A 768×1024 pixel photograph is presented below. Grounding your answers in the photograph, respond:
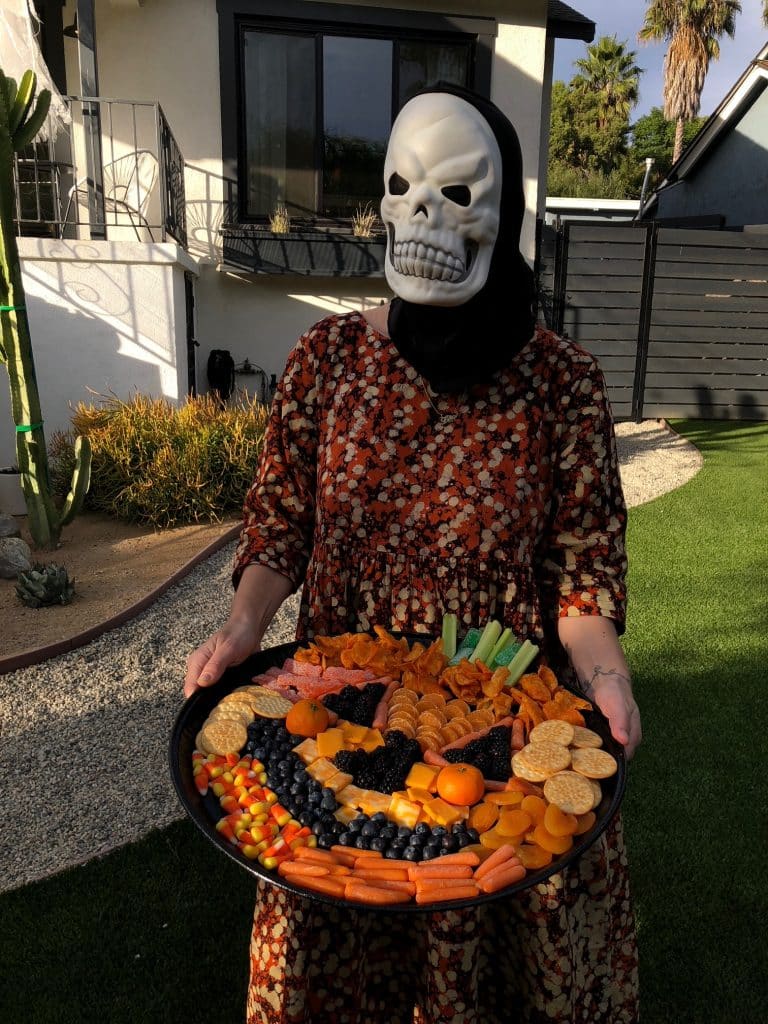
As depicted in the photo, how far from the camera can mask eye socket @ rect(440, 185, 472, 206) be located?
1515 millimetres

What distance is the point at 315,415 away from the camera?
1722mm

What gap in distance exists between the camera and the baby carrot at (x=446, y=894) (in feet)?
3.63

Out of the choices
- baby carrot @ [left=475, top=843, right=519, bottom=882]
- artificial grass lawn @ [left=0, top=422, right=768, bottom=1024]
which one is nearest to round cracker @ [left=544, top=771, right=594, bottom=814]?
baby carrot @ [left=475, top=843, right=519, bottom=882]

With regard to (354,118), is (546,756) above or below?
below

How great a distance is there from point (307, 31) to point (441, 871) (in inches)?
415

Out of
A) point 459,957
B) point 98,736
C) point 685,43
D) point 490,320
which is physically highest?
point 685,43

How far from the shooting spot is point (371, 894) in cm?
110

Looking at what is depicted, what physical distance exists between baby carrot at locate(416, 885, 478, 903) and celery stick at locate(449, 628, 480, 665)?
55cm

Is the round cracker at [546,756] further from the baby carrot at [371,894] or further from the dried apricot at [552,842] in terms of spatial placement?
the baby carrot at [371,894]

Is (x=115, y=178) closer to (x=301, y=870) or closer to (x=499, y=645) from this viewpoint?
(x=499, y=645)

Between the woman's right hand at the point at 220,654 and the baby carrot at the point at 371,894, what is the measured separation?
54 centimetres

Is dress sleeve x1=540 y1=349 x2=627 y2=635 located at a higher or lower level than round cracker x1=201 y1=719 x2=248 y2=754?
higher

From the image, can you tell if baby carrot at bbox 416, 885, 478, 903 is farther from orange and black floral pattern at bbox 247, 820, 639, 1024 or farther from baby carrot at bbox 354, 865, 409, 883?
orange and black floral pattern at bbox 247, 820, 639, 1024

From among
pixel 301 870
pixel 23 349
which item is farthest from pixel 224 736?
pixel 23 349
